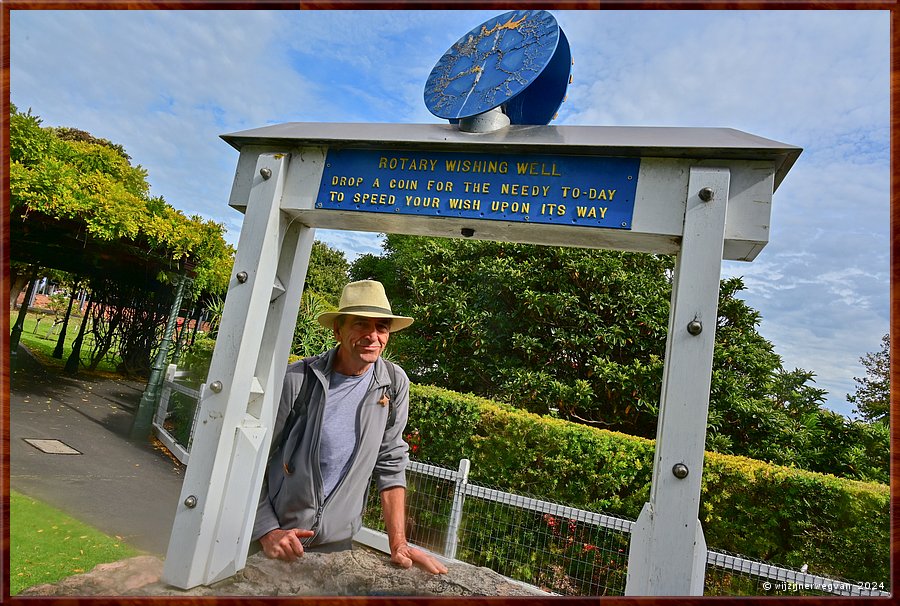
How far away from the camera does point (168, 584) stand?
7.16ft

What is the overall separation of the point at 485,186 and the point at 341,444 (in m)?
1.43

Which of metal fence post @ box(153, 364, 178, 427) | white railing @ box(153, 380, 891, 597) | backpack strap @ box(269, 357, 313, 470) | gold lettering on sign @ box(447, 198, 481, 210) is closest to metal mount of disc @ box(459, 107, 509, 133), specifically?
gold lettering on sign @ box(447, 198, 481, 210)

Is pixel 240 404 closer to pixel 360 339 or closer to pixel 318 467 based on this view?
pixel 318 467

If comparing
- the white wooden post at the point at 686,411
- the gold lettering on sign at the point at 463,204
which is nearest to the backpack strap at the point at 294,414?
the gold lettering on sign at the point at 463,204

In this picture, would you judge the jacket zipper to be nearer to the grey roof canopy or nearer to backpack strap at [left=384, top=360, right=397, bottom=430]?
backpack strap at [left=384, top=360, right=397, bottom=430]

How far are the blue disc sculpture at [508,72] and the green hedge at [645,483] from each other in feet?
7.39

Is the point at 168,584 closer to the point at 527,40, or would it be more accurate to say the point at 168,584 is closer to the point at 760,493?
the point at 527,40

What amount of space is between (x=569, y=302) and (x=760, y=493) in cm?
185

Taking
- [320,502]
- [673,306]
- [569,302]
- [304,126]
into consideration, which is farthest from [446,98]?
[320,502]

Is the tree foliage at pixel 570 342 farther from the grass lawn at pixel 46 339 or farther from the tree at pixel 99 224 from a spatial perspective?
the grass lawn at pixel 46 339

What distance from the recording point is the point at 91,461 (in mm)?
3305

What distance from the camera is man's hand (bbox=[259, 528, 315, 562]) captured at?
236 cm

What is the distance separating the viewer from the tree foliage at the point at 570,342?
3.47 meters

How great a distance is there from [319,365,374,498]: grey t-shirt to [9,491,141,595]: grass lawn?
1.04m
